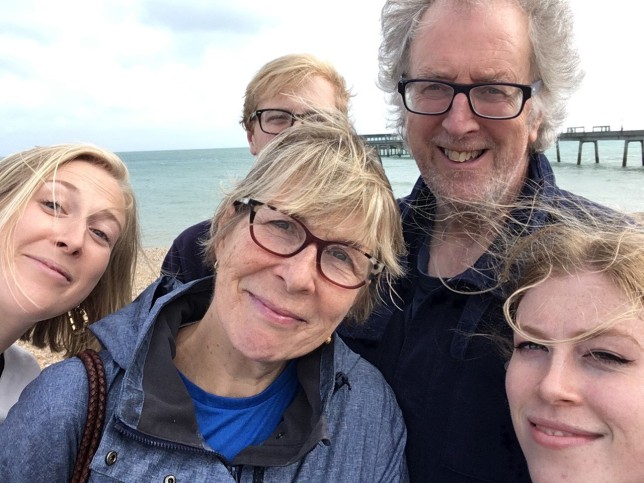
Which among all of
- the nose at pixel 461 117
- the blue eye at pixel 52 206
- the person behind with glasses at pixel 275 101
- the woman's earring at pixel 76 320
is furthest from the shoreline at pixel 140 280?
the nose at pixel 461 117

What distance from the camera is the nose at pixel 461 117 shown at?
2.49m

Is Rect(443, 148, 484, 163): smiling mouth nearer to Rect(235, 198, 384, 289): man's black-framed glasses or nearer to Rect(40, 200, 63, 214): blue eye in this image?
Rect(235, 198, 384, 289): man's black-framed glasses

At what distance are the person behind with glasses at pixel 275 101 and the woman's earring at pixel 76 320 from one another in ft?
2.63

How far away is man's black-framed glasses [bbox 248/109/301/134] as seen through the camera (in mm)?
4094

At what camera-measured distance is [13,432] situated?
1.81 meters

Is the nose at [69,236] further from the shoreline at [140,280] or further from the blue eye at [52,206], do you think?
the shoreline at [140,280]

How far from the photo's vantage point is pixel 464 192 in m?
2.69

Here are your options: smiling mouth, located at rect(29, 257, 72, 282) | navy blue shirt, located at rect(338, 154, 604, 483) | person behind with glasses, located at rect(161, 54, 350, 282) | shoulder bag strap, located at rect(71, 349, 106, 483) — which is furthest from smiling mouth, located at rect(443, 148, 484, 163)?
smiling mouth, located at rect(29, 257, 72, 282)

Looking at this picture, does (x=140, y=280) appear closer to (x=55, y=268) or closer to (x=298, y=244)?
(x=55, y=268)

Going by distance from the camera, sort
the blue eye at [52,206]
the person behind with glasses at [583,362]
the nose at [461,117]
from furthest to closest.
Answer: the blue eye at [52,206] < the nose at [461,117] < the person behind with glasses at [583,362]

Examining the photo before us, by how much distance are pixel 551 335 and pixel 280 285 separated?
98cm

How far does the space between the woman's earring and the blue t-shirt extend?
135 centimetres

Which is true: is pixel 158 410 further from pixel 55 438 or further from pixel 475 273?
pixel 475 273

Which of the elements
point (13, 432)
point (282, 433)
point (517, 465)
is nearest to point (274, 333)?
point (282, 433)
